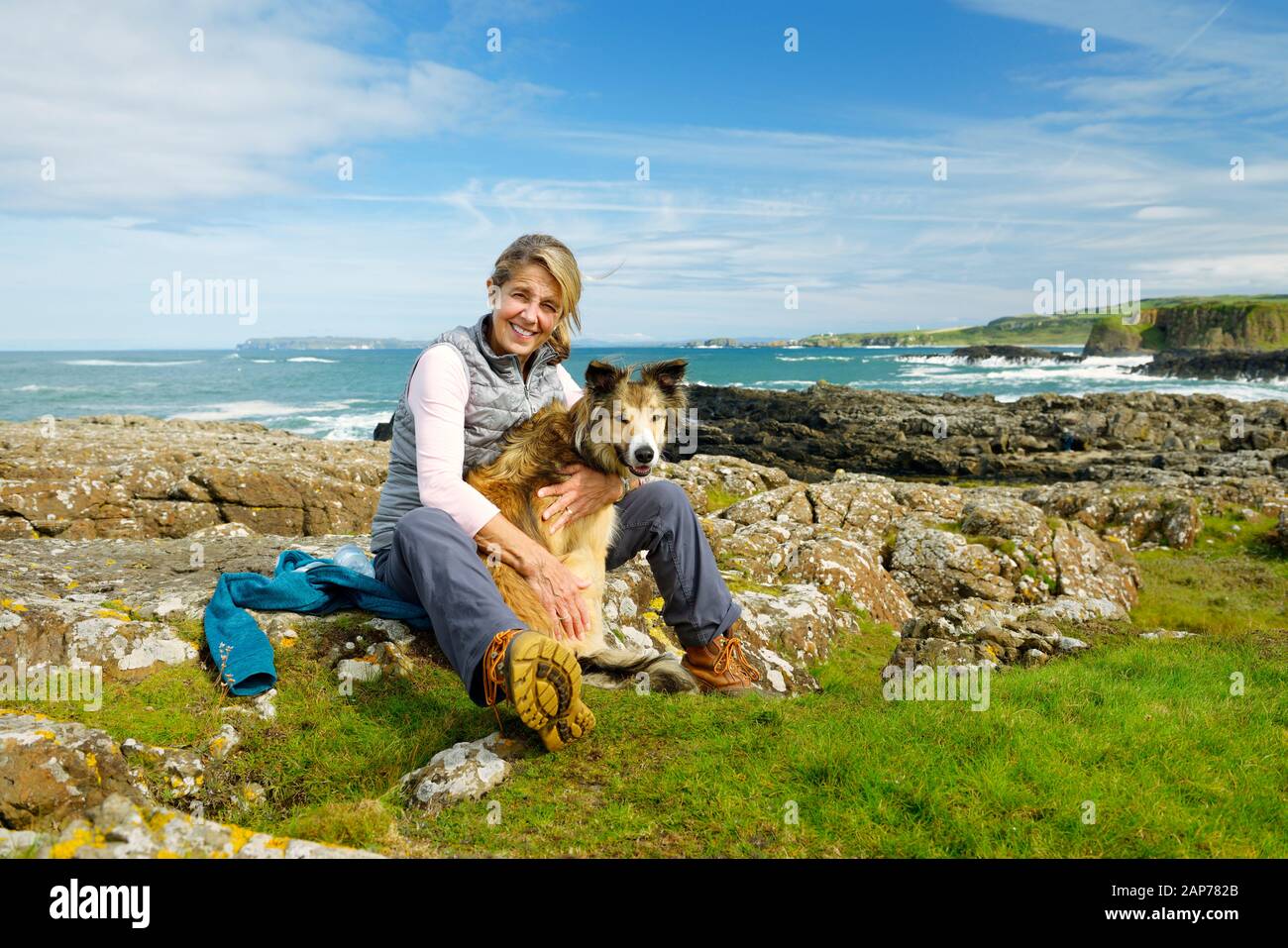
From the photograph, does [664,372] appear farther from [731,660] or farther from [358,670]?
[358,670]

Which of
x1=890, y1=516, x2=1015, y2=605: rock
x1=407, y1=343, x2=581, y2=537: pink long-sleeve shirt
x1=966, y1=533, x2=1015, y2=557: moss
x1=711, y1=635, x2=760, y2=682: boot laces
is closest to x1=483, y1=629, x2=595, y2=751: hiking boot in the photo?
x1=407, y1=343, x2=581, y2=537: pink long-sleeve shirt

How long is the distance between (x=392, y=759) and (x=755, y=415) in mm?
43843

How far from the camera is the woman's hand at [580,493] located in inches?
236

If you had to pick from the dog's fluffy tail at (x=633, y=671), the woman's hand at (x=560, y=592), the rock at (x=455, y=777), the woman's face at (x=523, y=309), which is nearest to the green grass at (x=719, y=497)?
the dog's fluffy tail at (x=633, y=671)

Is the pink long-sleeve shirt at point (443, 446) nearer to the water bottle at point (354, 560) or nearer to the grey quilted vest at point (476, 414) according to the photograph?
the grey quilted vest at point (476, 414)

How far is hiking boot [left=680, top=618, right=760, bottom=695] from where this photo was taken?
6301mm

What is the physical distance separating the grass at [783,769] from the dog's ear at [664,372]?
2.47m

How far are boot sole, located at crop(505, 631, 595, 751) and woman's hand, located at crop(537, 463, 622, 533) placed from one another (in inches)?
57.3

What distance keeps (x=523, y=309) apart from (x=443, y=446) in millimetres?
1250

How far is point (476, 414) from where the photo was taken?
20.0 feet

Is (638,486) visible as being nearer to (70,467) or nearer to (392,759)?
(392,759)

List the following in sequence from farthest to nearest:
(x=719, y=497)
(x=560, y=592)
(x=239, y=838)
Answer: (x=719, y=497) < (x=560, y=592) < (x=239, y=838)

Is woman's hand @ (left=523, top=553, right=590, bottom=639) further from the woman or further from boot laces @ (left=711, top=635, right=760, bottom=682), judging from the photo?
boot laces @ (left=711, top=635, right=760, bottom=682)

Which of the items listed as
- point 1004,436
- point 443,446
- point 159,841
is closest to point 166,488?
point 443,446
